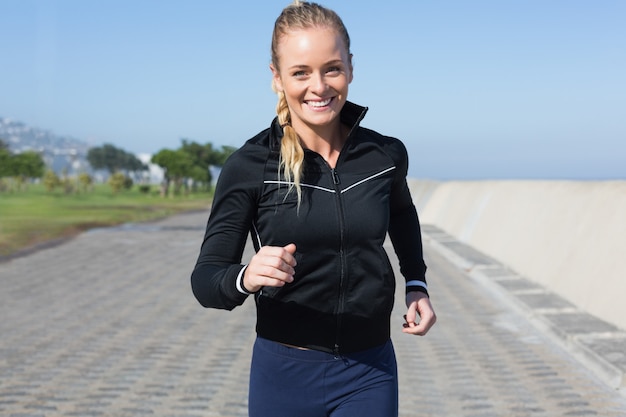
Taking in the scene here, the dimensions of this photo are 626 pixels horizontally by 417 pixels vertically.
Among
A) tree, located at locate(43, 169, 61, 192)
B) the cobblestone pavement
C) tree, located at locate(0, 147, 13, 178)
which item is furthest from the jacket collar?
tree, located at locate(0, 147, 13, 178)

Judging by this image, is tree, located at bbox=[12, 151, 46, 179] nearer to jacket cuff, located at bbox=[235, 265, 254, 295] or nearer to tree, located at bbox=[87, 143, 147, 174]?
jacket cuff, located at bbox=[235, 265, 254, 295]

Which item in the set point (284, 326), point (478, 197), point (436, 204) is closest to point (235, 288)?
point (284, 326)

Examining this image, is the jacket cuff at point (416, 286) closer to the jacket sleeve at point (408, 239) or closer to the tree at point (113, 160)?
the jacket sleeve at point (408, 239)

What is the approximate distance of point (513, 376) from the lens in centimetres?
684

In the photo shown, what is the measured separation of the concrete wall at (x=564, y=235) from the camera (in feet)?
29.4

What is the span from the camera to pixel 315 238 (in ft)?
8.11

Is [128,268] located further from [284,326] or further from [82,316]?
[284,326]

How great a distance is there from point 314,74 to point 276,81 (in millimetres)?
201

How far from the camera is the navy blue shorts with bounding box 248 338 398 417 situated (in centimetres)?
254

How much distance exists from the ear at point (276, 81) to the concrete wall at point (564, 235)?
6.40m

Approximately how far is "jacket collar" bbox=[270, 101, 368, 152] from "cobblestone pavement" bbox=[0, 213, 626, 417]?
349cm

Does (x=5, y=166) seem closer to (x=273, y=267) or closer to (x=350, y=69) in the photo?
(x=350, y=69)

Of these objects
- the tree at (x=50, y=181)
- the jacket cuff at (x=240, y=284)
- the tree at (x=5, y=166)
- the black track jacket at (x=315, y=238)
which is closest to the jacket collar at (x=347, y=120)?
the black track jacket at (x=315, y=238)

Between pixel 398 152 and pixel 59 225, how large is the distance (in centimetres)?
2558
